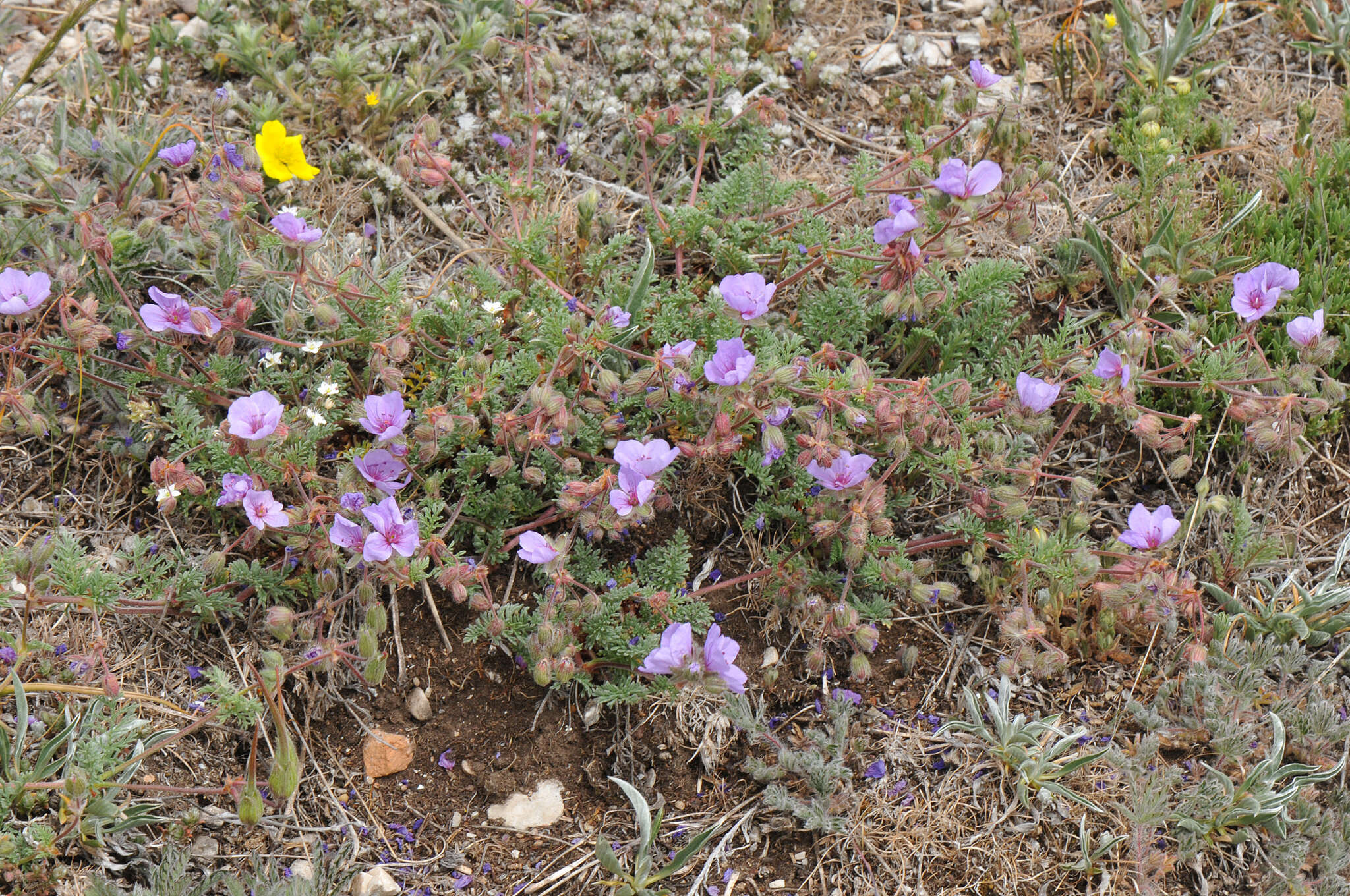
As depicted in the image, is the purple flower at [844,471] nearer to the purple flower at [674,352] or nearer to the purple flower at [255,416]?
the purple flower at [674,352]

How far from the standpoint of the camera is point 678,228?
3.00 meters

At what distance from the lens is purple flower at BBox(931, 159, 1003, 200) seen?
2.40 meters

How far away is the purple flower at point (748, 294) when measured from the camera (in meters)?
2.44

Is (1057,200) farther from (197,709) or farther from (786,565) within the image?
(197,709)

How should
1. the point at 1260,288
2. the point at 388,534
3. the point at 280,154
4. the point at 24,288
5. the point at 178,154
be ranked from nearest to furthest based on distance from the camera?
the point at 388,534 < the point at 24,288 < the point at 1260,288 < the point at 178,154 < the point at 280,154

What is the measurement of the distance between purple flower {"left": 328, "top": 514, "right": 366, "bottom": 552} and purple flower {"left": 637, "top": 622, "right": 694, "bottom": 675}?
0.70m

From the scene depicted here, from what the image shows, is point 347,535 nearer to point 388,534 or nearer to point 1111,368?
point 388,534

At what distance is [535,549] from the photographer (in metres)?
2.38

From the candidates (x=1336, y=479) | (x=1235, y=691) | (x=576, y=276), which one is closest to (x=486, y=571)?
(x=576, y=276)

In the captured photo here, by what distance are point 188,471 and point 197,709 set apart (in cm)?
56

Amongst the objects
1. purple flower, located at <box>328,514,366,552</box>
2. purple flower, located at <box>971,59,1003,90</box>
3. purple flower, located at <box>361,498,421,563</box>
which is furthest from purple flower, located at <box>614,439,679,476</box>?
purple flower, located at <box>971,59,1003,90</box>

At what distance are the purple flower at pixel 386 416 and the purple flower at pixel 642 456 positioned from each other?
0.52 meters

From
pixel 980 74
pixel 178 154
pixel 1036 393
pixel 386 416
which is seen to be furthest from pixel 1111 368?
pixel 178 154

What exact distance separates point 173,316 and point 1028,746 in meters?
2.34
